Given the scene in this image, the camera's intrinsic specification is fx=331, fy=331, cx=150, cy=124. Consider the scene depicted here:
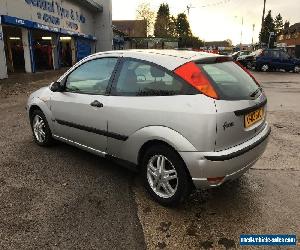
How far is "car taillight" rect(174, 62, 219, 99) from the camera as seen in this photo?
330cm

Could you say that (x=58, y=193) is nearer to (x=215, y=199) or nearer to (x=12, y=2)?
(x=215, y=199)

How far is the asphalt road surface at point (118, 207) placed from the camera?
312 centimetres

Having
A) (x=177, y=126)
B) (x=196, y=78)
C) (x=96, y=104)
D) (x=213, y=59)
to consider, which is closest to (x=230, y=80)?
(x=213, y=59)

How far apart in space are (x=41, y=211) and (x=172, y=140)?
63.8 inches

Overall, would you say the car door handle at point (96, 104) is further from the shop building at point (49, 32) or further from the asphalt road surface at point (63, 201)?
the shop building at point (49, 32)

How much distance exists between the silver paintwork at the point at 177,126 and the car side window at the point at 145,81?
0.07 meters

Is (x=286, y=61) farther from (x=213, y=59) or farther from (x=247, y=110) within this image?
(x=247, y=110)

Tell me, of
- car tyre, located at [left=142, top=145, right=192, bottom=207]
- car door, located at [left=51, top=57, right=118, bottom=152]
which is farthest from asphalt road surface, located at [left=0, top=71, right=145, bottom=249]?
car door, located at [left=51, top=57, right=118, bottom=152]

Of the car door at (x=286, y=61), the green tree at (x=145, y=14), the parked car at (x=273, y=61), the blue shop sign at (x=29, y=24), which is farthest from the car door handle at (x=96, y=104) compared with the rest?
the green tree at (x=145, y=14)

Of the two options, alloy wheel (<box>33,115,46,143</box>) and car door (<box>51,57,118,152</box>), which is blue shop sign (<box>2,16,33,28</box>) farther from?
car door (<box>51,57,118,152</box>)

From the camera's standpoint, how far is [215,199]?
389cm

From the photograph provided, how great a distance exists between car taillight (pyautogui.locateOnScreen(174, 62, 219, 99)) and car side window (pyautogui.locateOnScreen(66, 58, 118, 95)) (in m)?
1.11

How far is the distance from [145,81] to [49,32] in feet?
73.7

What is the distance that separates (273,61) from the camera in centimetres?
2528
